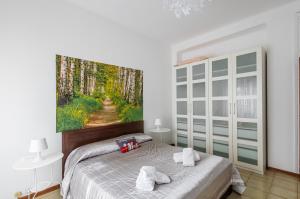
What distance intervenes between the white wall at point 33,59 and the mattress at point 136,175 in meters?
0.78

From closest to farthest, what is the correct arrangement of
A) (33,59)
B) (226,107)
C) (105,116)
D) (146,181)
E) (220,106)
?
(146,181) < (33,59) < (105,116) < (226,107) < (220,106)

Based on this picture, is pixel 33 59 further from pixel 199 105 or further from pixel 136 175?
pixel 199 105

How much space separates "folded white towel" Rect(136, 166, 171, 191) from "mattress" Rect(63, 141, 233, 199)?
42mm

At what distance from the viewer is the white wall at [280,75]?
258 cm

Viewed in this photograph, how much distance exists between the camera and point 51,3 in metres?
2.28

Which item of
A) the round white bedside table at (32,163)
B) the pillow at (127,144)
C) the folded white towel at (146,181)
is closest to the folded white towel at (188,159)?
the folded white towel at (146,181)

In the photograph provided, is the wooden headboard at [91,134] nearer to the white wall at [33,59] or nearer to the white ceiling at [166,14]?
the white wall at [33,59]

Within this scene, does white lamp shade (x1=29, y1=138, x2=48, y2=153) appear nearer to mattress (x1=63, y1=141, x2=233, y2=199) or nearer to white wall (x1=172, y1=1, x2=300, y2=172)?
mattress (x1=63, y1=141, x2=233, y2=199)

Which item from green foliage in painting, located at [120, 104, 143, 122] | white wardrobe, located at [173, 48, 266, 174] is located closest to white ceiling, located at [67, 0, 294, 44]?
white wardrobe, located at [173, 48, 266, 174]

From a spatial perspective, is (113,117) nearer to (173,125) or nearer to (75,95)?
(75,95)

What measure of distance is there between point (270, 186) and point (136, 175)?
6.99ft

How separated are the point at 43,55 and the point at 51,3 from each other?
0.80m

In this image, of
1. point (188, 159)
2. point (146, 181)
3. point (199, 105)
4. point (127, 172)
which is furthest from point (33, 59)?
point (199, 105)

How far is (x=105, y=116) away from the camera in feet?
9.28
